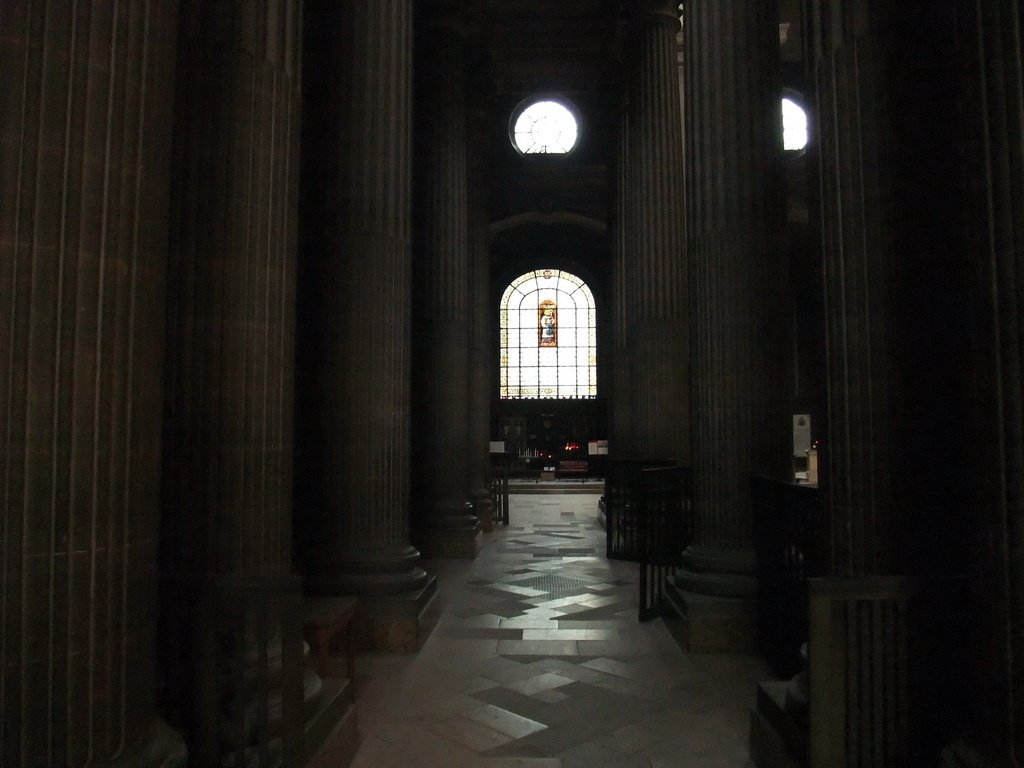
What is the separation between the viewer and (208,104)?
3566 mm

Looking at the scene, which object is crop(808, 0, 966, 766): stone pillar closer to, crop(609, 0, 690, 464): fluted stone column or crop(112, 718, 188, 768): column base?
crop(112, 718, 188, 768): column base

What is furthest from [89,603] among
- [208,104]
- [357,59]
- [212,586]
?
[357,59]

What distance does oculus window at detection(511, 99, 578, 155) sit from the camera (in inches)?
Answer: 915

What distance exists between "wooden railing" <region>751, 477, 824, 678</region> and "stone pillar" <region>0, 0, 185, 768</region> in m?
3.76

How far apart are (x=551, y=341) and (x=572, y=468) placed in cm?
618

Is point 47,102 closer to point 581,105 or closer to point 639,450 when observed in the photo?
point 639,450

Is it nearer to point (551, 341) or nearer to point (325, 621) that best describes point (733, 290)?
point (325, 621)

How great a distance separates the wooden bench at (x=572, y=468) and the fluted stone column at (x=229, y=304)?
2413 centimetres

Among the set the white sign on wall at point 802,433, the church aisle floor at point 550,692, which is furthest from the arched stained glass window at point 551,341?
the church aisle floor at point 550,692

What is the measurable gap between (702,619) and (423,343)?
6079 mm

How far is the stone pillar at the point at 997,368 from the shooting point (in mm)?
2166

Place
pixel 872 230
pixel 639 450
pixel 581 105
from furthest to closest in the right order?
pixel 581 105, pixel 639 450, pixel 872 230

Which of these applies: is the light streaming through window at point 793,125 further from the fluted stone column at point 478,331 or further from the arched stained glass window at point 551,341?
the arched stained glass window at point 551,341

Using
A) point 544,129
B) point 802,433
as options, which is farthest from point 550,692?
point 544,129
